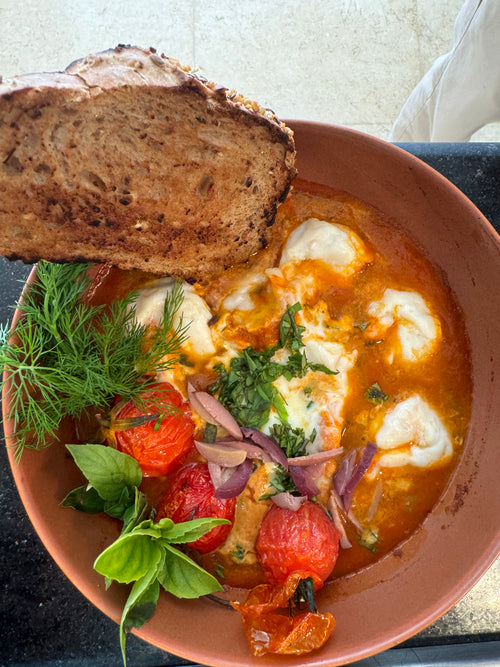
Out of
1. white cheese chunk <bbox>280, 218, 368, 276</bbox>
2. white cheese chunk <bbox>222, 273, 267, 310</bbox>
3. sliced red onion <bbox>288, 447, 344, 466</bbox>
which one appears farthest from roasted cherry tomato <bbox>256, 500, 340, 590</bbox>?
white cheese chunk <bbox>280, 218, 368, 276</bbox>

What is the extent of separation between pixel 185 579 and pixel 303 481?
0.48 m

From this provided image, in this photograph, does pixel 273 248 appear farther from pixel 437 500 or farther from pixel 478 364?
pixel 437 500

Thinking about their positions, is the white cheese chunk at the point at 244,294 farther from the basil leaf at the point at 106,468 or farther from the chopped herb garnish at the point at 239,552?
the chopped herb garnish at the point at 239,552

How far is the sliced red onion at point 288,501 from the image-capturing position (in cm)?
187

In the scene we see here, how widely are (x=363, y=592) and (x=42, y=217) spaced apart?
148cm

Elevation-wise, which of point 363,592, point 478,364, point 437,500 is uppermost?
point 478,364

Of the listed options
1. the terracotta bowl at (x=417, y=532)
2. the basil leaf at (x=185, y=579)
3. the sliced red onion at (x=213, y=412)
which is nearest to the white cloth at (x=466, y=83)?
the terracotta bowl at (x=417, y=532)

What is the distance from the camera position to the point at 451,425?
6.66ft

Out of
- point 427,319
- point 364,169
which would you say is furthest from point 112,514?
point 364,169

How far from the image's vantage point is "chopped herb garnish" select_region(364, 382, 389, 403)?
2045mm

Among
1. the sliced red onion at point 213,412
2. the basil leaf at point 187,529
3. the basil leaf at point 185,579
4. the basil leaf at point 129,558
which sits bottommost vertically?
the basil leaf at point 185,579

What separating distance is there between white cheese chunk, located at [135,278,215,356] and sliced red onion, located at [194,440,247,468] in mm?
320

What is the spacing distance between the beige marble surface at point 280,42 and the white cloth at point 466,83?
2.62 ft

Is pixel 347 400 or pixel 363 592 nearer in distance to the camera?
pixel 363 592
